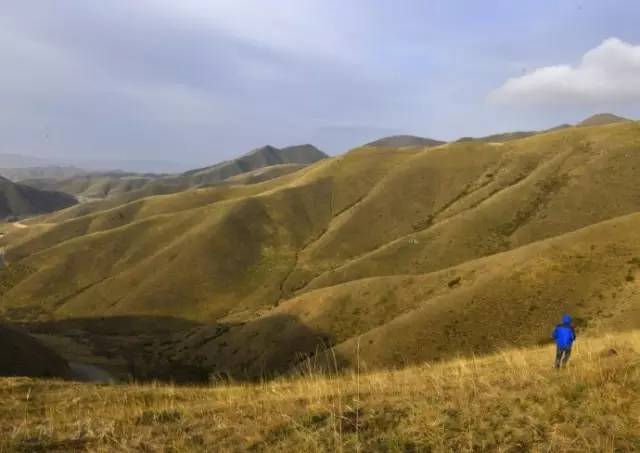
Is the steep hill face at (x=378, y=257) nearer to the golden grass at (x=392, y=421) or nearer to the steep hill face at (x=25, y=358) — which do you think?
the steep hill face at (x=25, y=358)

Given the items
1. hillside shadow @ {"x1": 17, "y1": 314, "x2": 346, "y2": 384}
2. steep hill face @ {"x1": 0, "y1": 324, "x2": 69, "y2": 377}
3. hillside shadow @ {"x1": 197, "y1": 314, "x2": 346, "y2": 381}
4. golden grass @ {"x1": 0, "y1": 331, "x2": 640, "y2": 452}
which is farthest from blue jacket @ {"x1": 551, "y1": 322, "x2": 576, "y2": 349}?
steep hill face @ {"x1": 0, "y1": 324, "x2": 69, "y2": 377}

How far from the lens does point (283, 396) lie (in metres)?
10.8

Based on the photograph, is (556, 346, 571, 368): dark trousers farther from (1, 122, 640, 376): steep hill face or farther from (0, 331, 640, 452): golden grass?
(1, 122, 640, 376): steep hill face

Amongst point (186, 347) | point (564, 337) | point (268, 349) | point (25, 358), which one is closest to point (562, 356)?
point (564, 337)

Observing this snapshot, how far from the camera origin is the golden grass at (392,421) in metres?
6.89

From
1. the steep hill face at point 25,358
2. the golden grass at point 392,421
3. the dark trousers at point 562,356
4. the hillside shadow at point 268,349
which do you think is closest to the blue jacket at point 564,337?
the dark trousers at point 562,356

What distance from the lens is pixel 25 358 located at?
50.7 m

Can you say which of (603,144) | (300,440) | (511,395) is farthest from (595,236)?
(603,144)

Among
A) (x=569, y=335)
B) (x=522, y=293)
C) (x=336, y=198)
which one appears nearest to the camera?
(x=569, y=335)

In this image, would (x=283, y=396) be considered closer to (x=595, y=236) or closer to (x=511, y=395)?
(x=511, y=395)

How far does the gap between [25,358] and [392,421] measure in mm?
54153

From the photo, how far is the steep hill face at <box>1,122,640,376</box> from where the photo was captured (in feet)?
130

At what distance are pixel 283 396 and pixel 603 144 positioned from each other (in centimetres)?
10834

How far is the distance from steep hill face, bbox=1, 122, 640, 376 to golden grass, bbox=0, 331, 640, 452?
27740 mm
